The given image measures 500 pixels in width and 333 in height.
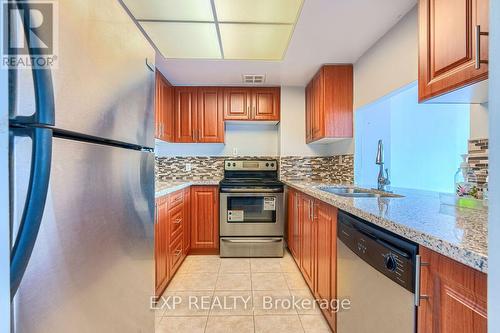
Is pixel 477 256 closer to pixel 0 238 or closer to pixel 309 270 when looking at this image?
pixel 0 238

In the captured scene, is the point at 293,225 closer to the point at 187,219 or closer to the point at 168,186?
the point at 187,219

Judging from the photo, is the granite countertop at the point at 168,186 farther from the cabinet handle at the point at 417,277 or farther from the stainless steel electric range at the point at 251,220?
the cabinet handle at the point at 417,277

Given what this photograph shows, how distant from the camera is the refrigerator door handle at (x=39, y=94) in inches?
18.6

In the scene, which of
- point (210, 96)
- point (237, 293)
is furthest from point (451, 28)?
point (210, 96)

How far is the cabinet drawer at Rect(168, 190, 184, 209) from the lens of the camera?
90.7 inches

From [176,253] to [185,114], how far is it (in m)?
1.85

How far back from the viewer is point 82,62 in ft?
2.07

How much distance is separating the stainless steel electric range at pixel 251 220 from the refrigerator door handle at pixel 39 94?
257cm

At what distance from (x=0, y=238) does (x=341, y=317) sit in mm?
1552

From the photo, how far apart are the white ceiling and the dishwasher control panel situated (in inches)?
53.8

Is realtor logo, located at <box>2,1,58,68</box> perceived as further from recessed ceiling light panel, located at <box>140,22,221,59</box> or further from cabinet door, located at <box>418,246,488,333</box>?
recessed ceiling light panel, located at <box>140,22,221,59</box>

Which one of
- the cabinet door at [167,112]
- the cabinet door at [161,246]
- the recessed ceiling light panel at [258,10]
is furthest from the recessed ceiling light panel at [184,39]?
the cabinet door at [161,246]

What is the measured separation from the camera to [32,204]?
0.49 metres

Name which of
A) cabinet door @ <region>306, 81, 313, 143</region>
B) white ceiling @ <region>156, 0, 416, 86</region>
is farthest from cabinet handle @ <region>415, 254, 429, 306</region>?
cabinet door @ <region>306, 81, 313, 143</region>
